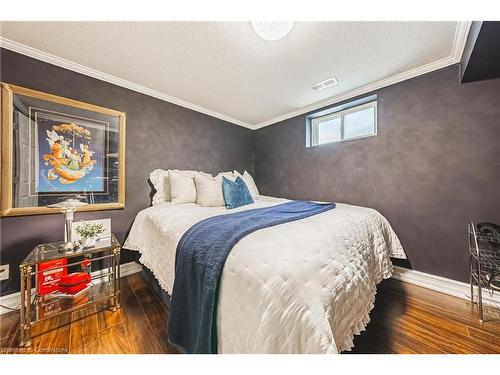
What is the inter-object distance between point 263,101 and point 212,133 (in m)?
0.94

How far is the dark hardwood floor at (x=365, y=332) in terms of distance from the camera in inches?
44.4

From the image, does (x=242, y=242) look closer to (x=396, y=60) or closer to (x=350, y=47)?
(x=350, y=47)

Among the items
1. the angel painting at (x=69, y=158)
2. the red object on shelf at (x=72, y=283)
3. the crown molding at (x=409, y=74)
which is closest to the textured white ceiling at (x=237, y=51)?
the crown molding at (x=409, y=74)

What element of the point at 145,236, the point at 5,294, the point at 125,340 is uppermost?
the point at 145,236

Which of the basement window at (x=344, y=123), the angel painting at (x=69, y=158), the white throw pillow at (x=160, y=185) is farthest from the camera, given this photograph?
the basement window at (x=344, y=123)

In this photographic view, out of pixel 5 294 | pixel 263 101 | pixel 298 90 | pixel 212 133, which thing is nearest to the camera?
pixel 5 294

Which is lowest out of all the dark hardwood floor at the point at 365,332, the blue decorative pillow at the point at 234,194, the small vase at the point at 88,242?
the dark hardwood floor at the point at 365,332

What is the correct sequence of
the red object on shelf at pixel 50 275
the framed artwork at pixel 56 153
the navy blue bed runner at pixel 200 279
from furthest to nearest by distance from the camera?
the framed artwork at pixel 56 153, the red object on shelf at pixel 50 275, the navy blue bed runner at pixel 200 279

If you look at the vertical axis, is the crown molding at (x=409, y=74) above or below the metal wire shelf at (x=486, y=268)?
above

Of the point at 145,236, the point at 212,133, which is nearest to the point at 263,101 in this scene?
the point at 212,133

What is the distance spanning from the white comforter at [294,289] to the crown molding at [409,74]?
1.76 metres

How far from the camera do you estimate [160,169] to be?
2.35 meters

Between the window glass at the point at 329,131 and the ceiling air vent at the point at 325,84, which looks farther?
the window glass at the point at 329,131

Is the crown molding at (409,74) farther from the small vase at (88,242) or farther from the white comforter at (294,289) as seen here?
the small vase at (88,242)
